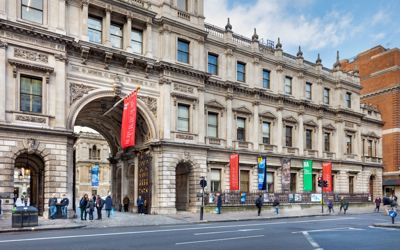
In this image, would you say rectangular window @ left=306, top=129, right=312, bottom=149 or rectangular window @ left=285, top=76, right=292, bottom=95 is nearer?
rectangular window @ left=285, top=76, right=292, bottom=95

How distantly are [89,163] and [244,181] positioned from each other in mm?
42011

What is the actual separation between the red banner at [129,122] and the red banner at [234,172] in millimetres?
11048

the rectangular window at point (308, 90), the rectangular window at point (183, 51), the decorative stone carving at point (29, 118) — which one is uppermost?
the rectangular window at point (183, 51)

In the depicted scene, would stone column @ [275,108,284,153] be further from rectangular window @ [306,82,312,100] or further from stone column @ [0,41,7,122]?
stone column @ [0,41,7,122]

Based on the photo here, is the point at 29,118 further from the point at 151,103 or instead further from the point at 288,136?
the point at 288,136

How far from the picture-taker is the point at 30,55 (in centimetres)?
2672

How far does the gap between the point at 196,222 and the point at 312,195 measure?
2072 centimetres

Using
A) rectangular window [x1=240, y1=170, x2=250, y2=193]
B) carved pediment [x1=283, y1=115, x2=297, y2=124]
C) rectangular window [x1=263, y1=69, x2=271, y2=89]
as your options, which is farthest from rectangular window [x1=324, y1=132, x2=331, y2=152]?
rectangular window [x1=240, y1=170, x2=250, y2=193]

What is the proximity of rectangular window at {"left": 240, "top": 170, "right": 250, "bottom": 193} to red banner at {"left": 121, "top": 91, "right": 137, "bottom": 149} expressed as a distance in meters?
13.6

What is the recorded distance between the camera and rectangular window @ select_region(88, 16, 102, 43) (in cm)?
3058

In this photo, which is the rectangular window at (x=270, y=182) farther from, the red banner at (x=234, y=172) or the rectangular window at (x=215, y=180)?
the rectangular window at (x=215, y=180)

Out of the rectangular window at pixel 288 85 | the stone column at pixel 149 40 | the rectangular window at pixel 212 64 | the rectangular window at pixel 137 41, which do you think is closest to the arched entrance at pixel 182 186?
the rectangular window at pixel 212 64

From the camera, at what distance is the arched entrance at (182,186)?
1375 inches

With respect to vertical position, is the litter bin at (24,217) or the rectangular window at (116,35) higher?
the rectangular window at (116,35)
